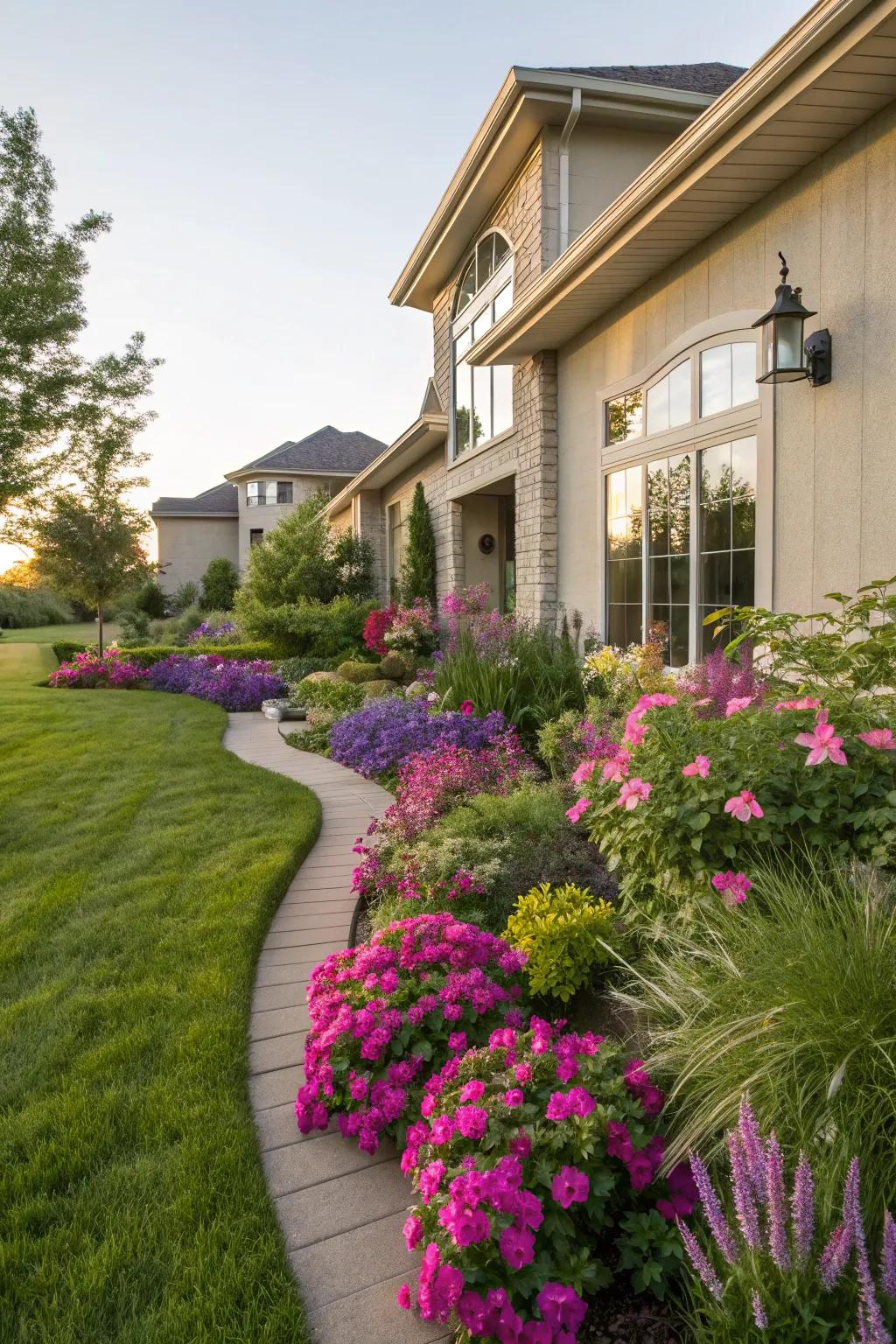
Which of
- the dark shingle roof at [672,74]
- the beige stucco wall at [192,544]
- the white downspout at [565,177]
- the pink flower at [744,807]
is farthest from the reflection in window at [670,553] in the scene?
the beige stucco wall at [192,544]

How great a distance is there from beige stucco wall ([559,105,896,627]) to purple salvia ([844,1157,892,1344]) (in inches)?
150

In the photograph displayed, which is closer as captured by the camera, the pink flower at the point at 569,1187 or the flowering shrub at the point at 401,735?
the pink flower at the point at 569,1187

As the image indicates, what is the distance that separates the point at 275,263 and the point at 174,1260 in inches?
471

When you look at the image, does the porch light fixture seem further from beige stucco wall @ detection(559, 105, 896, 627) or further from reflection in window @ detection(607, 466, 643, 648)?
reflection in window @ detection(607, 466, 643, 648)

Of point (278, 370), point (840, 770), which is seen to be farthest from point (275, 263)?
point (840, 770)

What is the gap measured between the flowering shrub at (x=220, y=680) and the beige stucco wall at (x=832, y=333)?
760 cm

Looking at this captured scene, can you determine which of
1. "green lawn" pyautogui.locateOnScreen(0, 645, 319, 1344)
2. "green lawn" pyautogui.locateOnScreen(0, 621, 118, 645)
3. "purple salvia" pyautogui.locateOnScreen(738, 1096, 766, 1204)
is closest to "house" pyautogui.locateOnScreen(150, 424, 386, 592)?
"green lawn" pyautogui.locateOnScreen(0, 621, 118, 645)

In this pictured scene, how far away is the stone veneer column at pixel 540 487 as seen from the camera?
828 centimetres

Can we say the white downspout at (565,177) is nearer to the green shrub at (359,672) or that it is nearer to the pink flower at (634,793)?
the green shrub at (359,672)

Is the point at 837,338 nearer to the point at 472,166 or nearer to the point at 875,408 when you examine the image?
the point at 875,408

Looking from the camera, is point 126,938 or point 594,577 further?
point 594,577

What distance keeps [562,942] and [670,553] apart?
14.8 ft

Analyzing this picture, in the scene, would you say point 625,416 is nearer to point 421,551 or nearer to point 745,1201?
point 421,551

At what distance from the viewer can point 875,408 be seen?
4.26m
